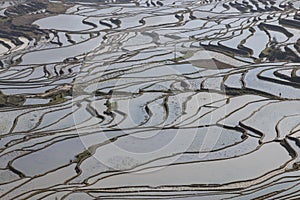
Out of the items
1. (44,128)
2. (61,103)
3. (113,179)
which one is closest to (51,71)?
(61,103)

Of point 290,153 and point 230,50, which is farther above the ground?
point 230,50

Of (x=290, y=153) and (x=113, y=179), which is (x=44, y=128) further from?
(x=290, y=153)

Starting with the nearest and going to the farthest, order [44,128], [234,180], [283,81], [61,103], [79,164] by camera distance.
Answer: [234,180], [79,164], [44,128], [61,103], [283,81]

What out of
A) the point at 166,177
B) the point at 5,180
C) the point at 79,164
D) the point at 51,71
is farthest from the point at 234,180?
the point at 51,71

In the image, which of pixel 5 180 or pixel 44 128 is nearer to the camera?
pixel 5 180

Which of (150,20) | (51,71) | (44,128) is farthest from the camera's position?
(150,20)

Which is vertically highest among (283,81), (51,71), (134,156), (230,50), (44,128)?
(230,50)

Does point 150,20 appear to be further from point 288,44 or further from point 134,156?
point 134,156
